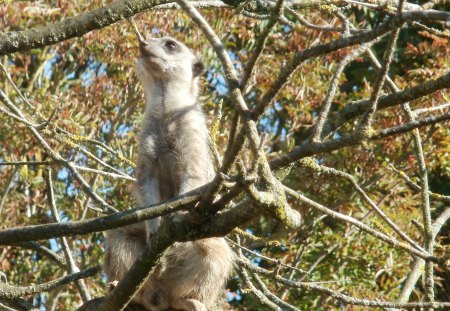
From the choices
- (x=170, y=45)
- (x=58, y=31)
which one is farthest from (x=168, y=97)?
(x=58, y=31)

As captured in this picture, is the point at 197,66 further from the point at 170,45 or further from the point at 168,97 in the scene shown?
the point at 168,97

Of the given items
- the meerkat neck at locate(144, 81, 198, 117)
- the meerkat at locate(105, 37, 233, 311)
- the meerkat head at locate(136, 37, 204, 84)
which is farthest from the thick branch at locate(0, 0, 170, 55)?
the meerkat head at locate(136, 37, 204, 84)

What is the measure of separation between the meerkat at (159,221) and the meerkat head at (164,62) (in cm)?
15

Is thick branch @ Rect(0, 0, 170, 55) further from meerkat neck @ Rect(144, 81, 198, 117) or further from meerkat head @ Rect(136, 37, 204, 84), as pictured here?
meerkat head @ Rect(136, 37, 204, 84)

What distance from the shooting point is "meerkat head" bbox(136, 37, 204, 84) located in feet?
27.0

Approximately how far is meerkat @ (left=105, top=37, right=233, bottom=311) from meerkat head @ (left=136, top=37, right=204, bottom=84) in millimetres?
151

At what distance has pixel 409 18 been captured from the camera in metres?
3.49

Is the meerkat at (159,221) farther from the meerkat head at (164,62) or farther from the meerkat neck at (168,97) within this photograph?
the meerkat head at (164,62)

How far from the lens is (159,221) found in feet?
21.9

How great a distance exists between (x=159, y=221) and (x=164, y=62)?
2131 millimetres

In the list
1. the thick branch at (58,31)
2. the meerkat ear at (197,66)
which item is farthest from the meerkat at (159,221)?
the thick branch at (58,31)

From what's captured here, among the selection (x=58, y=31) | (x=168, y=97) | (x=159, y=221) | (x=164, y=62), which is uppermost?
(x=58, y=31)

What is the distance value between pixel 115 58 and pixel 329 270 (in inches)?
153

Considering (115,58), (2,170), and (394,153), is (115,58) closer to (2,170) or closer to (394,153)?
(2,170)
